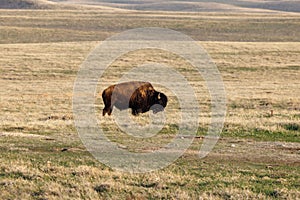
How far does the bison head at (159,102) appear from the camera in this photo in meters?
23.5

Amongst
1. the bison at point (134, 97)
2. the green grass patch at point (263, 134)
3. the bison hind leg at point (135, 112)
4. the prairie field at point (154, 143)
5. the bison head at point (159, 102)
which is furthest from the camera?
the bison head at point (159, 102)

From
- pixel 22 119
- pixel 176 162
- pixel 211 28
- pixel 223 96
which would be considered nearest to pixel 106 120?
pixel 22 119

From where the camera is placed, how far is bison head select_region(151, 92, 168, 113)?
23456 mm

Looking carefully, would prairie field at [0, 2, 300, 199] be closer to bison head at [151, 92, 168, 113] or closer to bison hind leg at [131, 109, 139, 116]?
bison hind leg at [131, 109, 139, 116]

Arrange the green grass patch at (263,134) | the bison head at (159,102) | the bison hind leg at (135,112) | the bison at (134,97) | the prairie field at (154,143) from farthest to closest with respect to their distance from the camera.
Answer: the bison head at (159,102) < the bison hind leg at (135,112) < the bison at (134,97) < the green grass patch at (263,134) < the prairie field at (154,143)

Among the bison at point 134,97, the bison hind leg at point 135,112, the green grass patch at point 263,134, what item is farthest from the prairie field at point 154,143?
the bison at point 134,97

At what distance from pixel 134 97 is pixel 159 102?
1.49 m

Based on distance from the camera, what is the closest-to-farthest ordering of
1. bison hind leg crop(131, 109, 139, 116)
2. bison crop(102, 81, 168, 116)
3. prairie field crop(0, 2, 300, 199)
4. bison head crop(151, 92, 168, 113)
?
prairie field crop(0, 2, 300, 199) → bison crop(102, 81, 168, 116) → bison hind leg crop(131, 109, 139, 116) → bison head crop(151, 92, 168, 113)

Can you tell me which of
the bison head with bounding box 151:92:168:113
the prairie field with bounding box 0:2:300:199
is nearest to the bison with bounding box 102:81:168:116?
the bison head with bounding box 151:92:168:113

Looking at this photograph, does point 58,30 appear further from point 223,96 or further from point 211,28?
point 223,96

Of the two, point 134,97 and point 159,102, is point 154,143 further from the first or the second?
point 159,102

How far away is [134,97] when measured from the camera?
22578mm

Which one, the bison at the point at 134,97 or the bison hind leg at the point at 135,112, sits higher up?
the bison at the point at 134,97

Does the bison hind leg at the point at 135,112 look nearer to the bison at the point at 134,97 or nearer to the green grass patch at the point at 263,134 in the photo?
the bison at the point at 134,97
